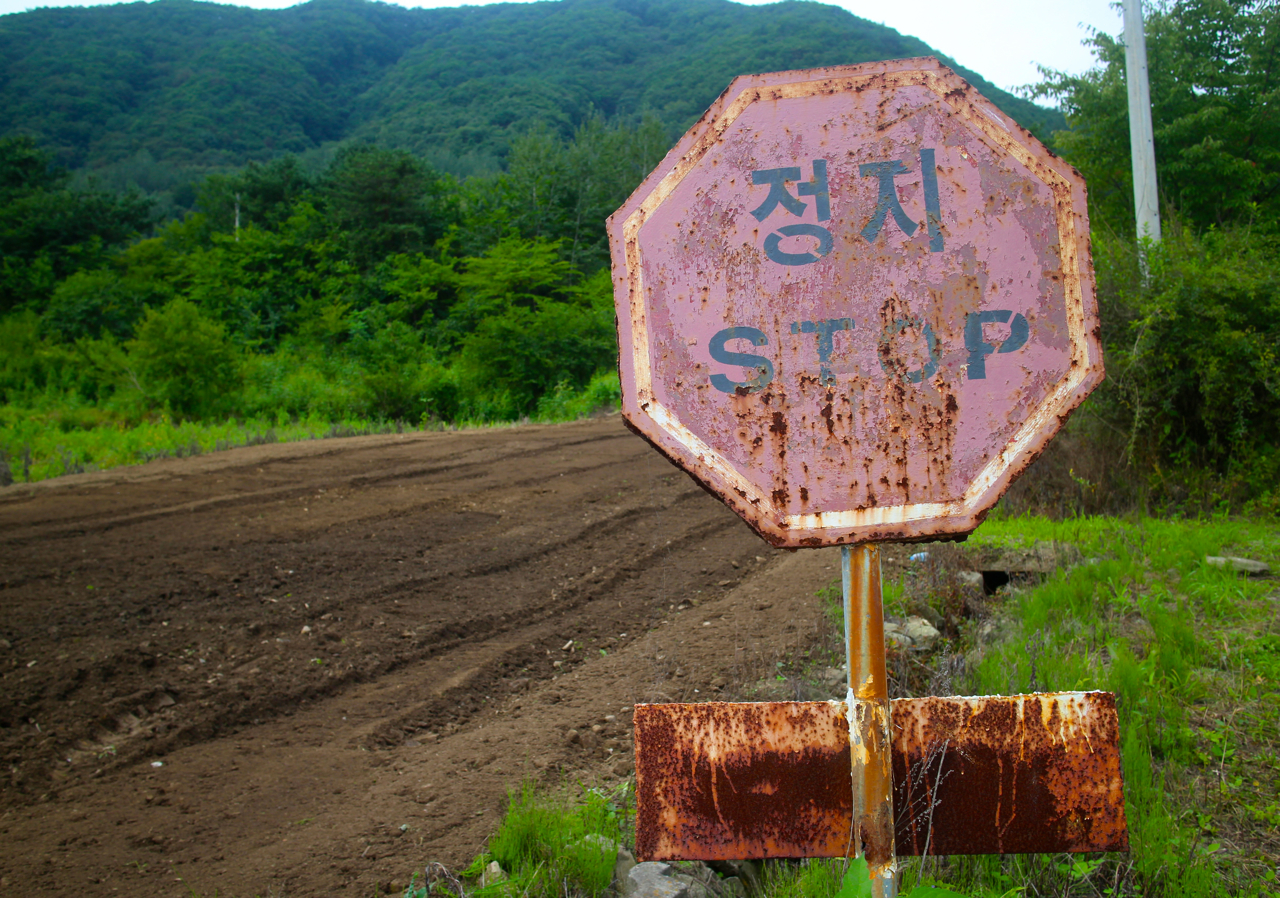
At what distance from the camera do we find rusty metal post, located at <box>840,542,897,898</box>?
1197 mm

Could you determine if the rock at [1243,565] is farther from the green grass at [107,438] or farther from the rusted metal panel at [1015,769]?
the green grass at [107,438]

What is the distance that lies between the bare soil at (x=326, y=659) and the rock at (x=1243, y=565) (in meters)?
2.04

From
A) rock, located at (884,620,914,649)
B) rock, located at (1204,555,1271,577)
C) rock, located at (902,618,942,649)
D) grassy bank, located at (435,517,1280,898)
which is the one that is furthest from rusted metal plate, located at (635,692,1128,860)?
rock, located at (1204,555,1271,577)

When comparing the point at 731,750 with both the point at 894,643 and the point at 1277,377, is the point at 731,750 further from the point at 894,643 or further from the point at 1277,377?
the point at 1277,377

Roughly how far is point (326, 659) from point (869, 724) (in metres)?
3.67

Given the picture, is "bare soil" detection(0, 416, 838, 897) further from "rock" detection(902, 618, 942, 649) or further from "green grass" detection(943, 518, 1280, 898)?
"green grass" detection(943, 518, 1280, 898)

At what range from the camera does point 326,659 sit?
419 centimetres

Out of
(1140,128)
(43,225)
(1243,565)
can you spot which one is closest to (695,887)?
(1243,565)

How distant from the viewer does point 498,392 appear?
2033 centimetres

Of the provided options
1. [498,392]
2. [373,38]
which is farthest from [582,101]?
[498,392]

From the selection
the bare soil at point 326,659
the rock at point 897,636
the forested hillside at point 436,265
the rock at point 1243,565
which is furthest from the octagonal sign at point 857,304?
the forested hillside at point 436,265

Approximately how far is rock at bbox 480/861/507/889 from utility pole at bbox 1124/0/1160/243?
332 inches

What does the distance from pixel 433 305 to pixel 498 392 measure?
474 inches

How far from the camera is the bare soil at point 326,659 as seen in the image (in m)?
2.63
